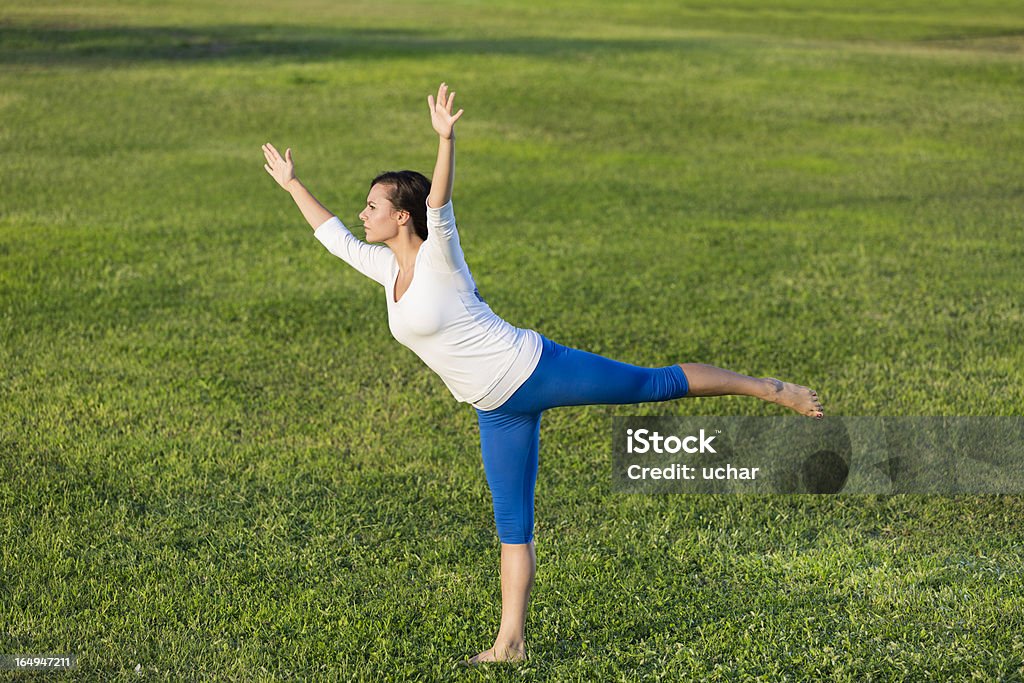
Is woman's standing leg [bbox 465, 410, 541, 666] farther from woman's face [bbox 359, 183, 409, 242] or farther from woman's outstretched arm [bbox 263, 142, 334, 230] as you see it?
woman's outstretched arm [bbox 263, 142, 334, 230]

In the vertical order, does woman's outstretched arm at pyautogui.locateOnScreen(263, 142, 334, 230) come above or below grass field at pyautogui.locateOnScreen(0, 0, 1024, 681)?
above

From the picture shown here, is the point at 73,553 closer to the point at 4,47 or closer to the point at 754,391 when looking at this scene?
the point at 754,391

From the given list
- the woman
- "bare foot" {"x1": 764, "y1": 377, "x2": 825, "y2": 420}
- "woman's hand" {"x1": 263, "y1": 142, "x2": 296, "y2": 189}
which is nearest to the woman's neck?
the woman

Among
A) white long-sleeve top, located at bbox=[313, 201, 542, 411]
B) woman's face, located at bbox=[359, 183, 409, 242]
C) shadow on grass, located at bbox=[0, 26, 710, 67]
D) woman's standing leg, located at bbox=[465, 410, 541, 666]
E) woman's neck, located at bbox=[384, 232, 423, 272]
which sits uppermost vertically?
woman's face, located at bbox=[359, 183, 409, 242]

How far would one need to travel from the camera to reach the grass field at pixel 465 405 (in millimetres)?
5848

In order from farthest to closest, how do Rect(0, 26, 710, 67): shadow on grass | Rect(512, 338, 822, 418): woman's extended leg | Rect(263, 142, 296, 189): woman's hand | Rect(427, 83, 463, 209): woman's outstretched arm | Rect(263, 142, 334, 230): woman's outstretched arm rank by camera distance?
1. Rect(0, 26, 710, 67): shadow on grass
2. Rect(263, 142, 296, 189): woman's hand
3. Rect(263, 142, 334, 230): woman's outstretched arm
4. Rect(512, 338, 822, 418): woman's extended leg
5. Rect(427, 83, 463, 209): woman's outstretched arm

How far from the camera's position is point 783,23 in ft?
147

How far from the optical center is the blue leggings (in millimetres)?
5098

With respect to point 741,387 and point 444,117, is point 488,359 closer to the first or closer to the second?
point 444,117

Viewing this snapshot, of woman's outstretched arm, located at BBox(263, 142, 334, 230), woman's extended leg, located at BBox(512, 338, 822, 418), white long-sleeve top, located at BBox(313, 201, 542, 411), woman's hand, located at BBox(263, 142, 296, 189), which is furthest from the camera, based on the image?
woman's hand, located at BBox(263, 142, 296, 189)

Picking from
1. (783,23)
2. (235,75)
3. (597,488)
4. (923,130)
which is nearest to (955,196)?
(923,130)

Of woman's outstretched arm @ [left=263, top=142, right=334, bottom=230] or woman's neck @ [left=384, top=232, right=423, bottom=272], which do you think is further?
woman's outstretched arm @ [left=263, top=142, right=334, bottom=230]

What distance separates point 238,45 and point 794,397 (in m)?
31.9

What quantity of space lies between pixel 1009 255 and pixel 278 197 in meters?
9.04
